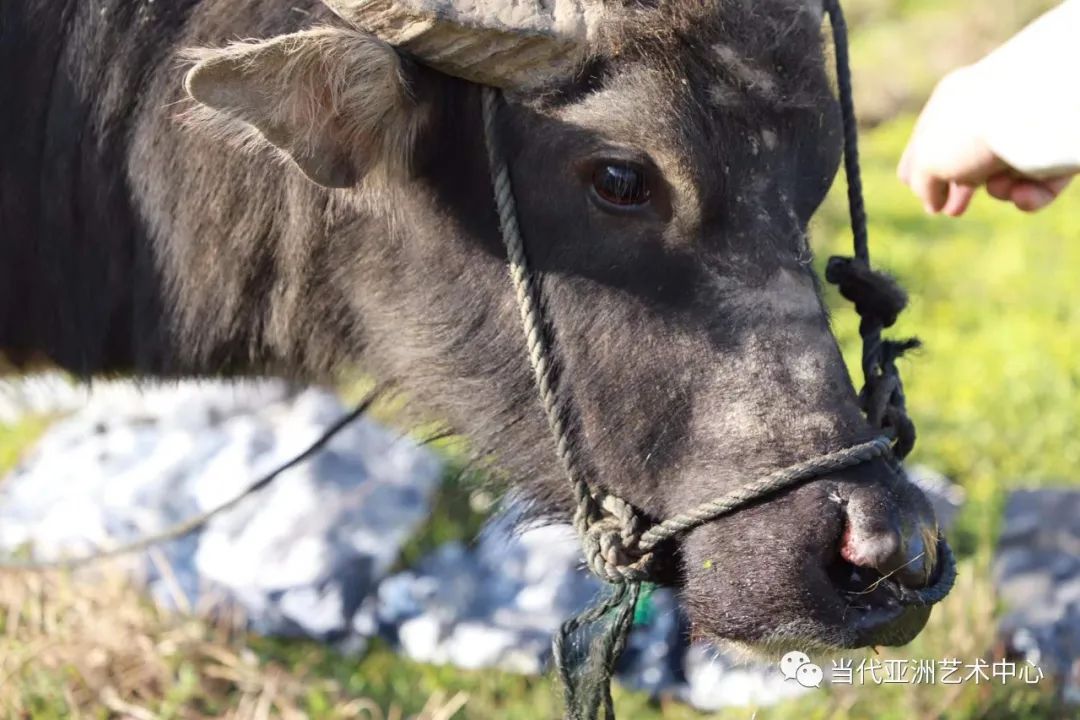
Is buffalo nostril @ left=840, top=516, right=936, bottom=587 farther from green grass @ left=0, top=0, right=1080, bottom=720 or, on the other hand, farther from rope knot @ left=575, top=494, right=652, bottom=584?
green grass @ left=0, top=0, right=1080, bottom=720

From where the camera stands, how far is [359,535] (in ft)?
15.4

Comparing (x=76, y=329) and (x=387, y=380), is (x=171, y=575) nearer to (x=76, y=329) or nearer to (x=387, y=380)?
(x=76, y=329)

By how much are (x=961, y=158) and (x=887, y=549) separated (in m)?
1.03

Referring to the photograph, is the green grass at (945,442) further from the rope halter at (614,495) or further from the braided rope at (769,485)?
the braided rope at (769,485)

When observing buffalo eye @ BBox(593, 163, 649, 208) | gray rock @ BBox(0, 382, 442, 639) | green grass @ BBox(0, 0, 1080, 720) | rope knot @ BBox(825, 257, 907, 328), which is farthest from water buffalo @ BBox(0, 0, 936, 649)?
gray rock @ BBox(0, 382, 442, 639)

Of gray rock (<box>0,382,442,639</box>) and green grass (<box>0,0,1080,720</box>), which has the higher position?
gray rock (<box>0,382,442,639</box>)

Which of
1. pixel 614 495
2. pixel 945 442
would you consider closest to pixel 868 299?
pixel 614 495

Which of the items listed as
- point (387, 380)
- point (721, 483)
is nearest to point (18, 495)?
point (387, 380)

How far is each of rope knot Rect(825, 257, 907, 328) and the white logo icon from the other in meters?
0.77

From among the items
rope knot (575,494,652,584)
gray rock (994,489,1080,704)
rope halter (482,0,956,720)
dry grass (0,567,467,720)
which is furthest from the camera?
gray rock (994,489,1080,704)

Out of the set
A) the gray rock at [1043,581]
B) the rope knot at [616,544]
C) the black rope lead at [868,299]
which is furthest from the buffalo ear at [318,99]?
the gray rock at [1043,581]

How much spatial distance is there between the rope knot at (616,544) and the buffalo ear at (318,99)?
839mm

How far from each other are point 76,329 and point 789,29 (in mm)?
1835

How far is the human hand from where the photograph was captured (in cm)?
283
